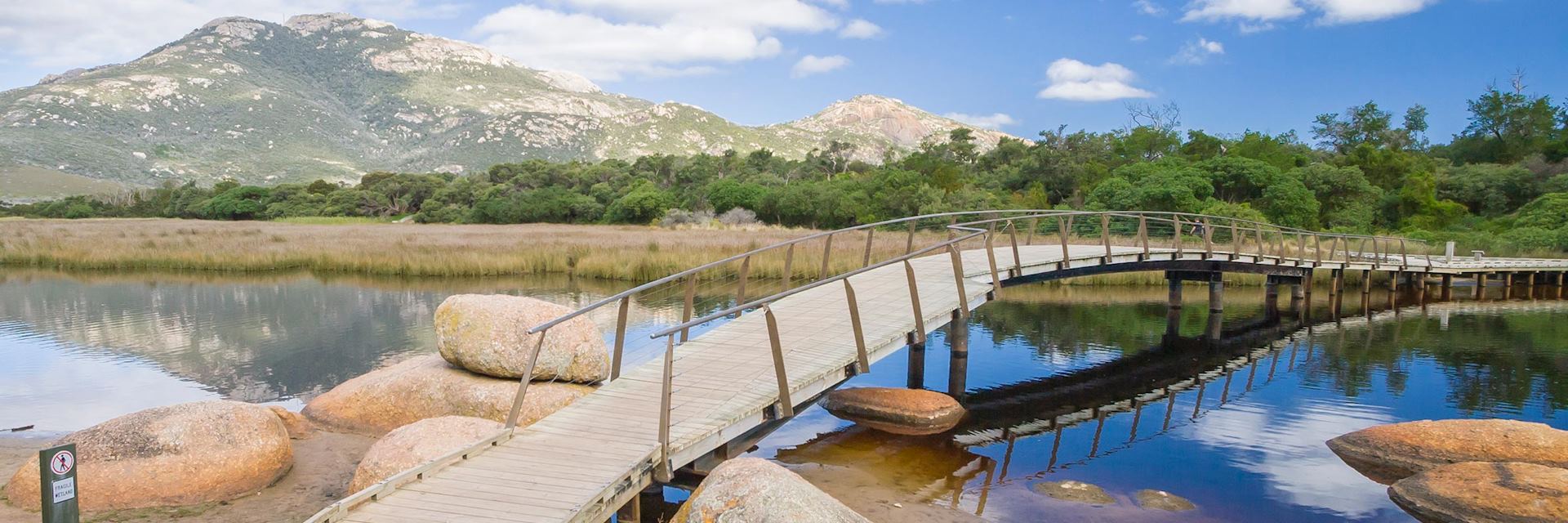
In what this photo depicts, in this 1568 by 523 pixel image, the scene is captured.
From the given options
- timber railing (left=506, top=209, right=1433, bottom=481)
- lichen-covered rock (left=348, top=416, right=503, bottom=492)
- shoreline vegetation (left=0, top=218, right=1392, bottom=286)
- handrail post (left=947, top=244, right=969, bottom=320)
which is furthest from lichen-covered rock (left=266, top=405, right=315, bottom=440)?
shoreline vegetation (left=0, top=218, right=1392, bottom=286)

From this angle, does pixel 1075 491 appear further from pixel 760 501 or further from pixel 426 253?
pixel 426 253

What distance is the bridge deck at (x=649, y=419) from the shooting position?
6.43m

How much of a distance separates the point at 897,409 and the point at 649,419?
15.2 feet

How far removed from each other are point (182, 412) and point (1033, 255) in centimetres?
1365

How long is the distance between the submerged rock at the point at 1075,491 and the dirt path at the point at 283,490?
6732 millimetres

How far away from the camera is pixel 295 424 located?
10336 mm

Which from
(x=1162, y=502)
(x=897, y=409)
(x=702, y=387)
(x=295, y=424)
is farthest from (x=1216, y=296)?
(x=295, y=424)

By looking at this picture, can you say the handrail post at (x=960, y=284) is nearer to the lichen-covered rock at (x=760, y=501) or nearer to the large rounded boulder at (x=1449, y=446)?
the large rounded boulder at (x=1449, y=446)

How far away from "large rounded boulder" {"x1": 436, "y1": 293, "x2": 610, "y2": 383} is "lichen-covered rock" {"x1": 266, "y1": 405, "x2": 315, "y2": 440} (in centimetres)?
169

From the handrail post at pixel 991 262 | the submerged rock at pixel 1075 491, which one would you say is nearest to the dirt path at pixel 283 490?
the submerged rock at pixel 1075 491

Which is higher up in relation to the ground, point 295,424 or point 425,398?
point 425,398

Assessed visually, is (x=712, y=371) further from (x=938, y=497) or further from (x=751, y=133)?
(x=751, y=133)

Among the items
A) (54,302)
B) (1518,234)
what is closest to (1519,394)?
(1518,234)

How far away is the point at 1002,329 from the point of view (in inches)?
789
